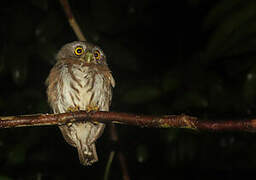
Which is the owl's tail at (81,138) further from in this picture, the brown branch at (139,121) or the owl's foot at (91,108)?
the brown branch at (139,121)

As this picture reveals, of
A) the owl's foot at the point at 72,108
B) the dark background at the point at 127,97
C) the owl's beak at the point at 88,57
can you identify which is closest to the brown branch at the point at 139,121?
the dark background at the point at 127,97

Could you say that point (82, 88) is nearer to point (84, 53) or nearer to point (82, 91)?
point (82, 91)

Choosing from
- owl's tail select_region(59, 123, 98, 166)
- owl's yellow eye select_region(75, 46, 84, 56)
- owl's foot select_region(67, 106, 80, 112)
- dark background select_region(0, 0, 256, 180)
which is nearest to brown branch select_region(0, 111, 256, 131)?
dark background select_region(0, 0, 256, 180)

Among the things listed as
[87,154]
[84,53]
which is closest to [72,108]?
[87,154]

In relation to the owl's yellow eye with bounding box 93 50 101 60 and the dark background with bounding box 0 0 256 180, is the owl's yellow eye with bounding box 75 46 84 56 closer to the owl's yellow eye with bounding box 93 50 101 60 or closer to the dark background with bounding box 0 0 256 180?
the owl's yellow eye with bounding box 93 50 101 60

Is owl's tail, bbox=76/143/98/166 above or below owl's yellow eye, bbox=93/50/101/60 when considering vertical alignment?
below

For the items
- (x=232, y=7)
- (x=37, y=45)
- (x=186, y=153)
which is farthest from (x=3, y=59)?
(x=232, y=7)

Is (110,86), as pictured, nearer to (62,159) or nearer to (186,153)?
(186,153)
